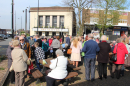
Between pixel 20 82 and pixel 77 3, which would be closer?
pixel 20 82

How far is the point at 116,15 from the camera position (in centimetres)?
2258

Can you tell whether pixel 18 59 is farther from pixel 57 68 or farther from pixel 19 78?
pixel 57 68

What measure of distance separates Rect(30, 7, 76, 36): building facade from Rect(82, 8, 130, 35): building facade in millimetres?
6081

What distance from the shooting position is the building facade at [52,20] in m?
35.6

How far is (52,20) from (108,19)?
701 inches

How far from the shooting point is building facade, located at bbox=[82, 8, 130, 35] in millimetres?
23094

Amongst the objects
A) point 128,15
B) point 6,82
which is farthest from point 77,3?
point 128,15

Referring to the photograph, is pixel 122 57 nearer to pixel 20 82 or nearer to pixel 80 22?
pixel 20 82

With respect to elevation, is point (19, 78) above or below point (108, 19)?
below

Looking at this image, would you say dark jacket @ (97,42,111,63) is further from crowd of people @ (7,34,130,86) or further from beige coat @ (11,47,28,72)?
beige coat @ (11,47,28,72)

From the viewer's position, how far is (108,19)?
81.3 ft

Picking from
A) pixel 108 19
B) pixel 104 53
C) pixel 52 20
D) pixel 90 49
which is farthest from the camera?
pixel 52 20

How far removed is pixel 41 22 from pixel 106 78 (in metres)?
34.3

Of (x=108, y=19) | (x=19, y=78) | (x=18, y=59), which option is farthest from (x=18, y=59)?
(x=108, y=19)
